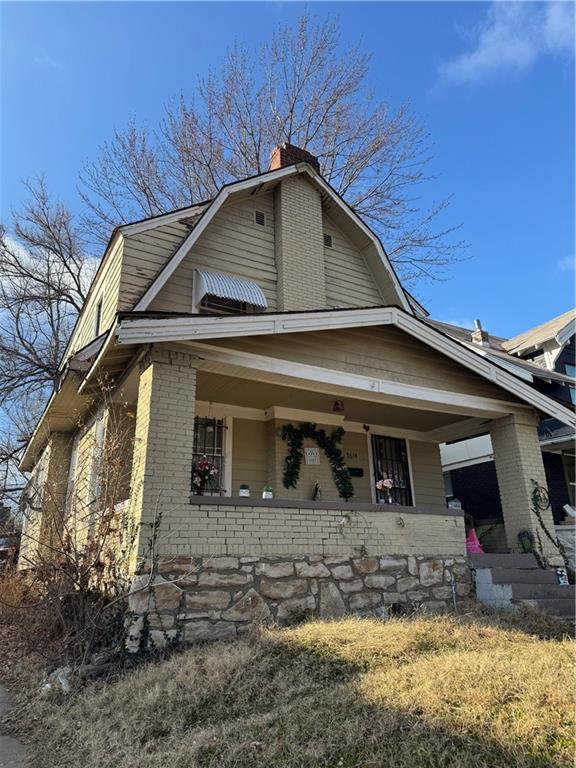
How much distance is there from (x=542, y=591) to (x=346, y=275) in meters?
6.72

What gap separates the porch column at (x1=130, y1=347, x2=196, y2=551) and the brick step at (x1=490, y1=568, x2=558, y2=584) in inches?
176

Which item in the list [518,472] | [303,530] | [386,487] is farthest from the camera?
[386,487]

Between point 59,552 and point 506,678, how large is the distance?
426 cm

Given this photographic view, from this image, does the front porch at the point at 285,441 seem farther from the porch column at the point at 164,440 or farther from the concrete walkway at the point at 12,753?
the concrete walkway at the point at 12,753

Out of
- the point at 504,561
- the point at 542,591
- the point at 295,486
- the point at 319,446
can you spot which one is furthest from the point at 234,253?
the point at 542,591

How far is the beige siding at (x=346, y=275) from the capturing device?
10.8 metres

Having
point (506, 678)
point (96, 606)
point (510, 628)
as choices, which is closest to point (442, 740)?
Answer: point (506, 678)

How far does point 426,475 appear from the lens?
1104 centimetres

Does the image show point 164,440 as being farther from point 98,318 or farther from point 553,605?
point 553,605

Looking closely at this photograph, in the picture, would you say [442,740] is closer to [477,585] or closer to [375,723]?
[375,723]

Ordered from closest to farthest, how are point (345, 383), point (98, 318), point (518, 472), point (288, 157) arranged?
point (345, 383) < point (518, 472) < point (98, 318) < point (288, 157)

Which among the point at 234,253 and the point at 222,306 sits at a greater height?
the point at 234,253

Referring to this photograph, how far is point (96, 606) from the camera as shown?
5.46m

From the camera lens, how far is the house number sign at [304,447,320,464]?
30.9ft
